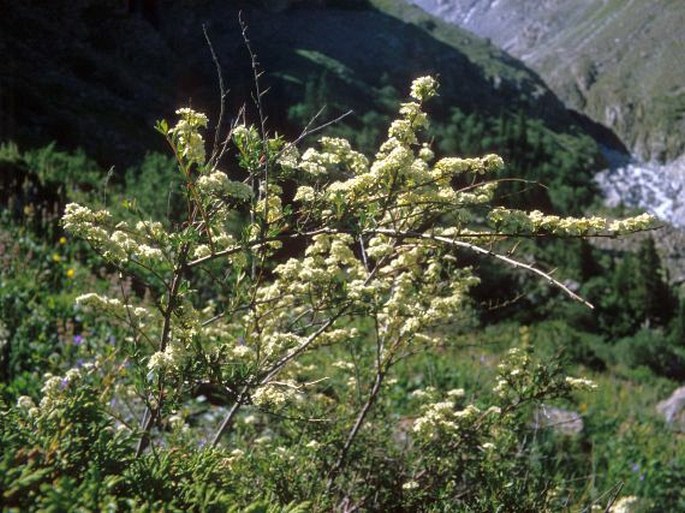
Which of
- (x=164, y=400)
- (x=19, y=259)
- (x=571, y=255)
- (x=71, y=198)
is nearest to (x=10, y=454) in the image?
(x=164, y=400)

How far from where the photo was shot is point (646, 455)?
5551mm

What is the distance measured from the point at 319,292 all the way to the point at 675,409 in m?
8.10

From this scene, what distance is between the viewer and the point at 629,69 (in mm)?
45031

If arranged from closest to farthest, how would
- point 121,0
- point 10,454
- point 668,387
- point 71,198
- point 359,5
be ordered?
point 10,454
point 71,198
point 668,387
point 121,0
point 359,5

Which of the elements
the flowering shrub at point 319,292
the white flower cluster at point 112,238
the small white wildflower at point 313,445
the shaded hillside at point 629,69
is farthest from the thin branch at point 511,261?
the shaded hillside at point 629,69

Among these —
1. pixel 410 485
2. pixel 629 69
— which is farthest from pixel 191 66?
pixel 629 69

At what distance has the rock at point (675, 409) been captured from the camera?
8109 millimetres

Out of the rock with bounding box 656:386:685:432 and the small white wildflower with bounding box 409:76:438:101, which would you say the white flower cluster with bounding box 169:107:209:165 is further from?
the rock with bounding box 656:386:685:432

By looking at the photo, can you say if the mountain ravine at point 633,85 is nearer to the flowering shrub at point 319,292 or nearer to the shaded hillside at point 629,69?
the shaded hillside at point 629,69

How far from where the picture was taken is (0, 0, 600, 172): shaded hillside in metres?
11.5

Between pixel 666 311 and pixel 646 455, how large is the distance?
1142cm

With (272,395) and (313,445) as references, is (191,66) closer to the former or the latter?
(313,445)

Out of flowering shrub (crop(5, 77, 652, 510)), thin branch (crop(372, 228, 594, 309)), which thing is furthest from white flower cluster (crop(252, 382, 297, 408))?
thin branch (crop(372, 228, 594, 309))

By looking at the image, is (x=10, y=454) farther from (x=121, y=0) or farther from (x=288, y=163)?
(x=121, y=0)
